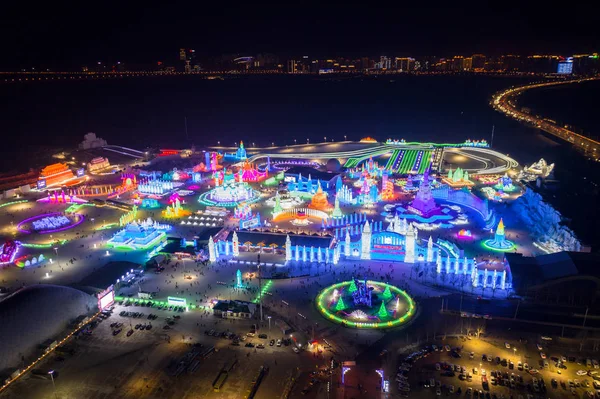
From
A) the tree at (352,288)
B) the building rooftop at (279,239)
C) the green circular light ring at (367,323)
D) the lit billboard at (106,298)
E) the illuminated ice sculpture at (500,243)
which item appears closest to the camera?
the green circular light ring at (367,323)

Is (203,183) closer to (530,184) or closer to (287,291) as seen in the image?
(287,291)

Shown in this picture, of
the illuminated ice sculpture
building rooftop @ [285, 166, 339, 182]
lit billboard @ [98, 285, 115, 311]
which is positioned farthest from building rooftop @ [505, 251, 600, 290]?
building rooftop @ [285, 166, 339, 182]

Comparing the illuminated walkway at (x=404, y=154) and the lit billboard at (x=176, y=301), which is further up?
the illuminated walkway at (x=404, y=154)

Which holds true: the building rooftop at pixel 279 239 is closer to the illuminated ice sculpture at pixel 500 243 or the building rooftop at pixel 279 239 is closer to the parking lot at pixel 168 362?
the parking lot at pixel 168 362

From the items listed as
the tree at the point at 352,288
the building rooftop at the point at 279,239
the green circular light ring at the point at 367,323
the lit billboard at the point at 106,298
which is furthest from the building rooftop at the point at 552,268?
the lit billboard at the point at 106,298

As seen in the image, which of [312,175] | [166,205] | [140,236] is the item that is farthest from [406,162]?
[140,236]

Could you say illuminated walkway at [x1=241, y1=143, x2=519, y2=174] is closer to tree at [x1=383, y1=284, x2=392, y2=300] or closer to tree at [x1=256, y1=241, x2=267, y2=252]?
tree at [x1=256, y1=241, x2=267, y2=252]
